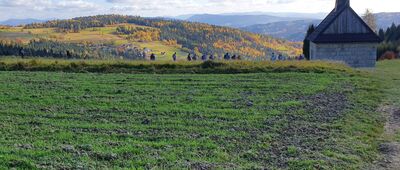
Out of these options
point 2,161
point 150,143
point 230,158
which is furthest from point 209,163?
point 2,161

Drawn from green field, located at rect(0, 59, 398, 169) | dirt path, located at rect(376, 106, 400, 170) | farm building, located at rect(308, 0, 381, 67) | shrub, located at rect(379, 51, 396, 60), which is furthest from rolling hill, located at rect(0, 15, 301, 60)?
dirt path, located at rect(376, 106, 400, 170)

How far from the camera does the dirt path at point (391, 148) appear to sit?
8.91 m

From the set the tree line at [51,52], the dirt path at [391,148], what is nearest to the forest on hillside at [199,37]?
the tree line at [51,52]

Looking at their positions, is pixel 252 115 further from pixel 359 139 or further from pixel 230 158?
pixel 230 158

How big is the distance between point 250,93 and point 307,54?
29.6 m

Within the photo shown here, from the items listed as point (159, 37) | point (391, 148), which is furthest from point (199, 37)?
point (391, 148)

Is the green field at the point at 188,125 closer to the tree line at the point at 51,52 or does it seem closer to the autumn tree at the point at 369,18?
the tree line at the point at 51,52

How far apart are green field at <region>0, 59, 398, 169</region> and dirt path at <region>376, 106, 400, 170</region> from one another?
23 cm

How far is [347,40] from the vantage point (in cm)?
3747

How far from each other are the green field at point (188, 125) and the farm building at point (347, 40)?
18.3 meters

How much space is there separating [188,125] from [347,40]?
96.0 feet

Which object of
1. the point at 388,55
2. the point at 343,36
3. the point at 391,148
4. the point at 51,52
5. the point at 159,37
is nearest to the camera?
the point at 391,148

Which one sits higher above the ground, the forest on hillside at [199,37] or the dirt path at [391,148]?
the forest on hillside at [199,37]

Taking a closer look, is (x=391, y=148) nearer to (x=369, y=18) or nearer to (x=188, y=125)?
(x=188, y=125)
